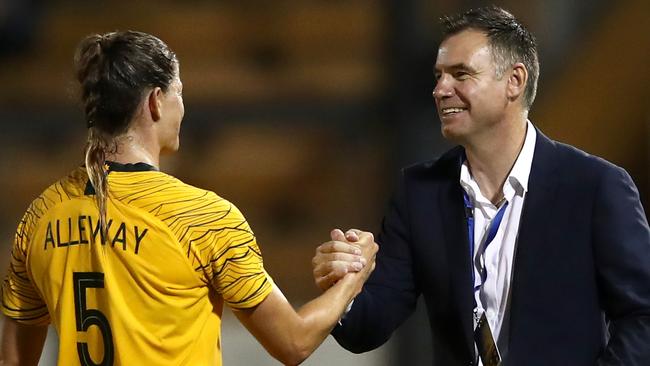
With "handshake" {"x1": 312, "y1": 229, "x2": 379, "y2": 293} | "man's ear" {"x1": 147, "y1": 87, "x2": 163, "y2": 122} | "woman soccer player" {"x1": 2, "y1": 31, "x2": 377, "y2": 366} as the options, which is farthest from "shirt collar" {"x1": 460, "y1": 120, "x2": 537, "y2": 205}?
"man's ear" {"x1": 147, "y1": 87, "x2": 163, "y2": 122}

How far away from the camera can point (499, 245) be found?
2.22 meters

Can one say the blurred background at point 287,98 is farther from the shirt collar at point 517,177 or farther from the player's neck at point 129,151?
the player's neck at point 129,151

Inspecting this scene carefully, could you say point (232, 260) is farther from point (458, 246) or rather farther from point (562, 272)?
point (562, 272)

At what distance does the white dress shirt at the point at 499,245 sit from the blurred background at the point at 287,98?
2.37 metres

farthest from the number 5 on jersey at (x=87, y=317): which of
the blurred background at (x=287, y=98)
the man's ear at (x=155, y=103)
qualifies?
the blurred background at (x=287, y=98)

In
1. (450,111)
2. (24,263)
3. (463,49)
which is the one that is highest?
(463,49)

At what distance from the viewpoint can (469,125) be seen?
89.7 inches

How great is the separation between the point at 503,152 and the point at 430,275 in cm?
29

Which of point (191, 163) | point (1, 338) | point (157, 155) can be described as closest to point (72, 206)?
point (157, 155)

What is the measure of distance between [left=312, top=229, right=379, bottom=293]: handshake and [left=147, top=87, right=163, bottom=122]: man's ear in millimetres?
492

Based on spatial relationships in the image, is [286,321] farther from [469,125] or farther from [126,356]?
[469,125]

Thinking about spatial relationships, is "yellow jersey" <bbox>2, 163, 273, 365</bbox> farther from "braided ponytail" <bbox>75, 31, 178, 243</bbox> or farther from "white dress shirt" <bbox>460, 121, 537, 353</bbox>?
"white dress shirt" <bbox>460, 121, 537, 353</bbox>

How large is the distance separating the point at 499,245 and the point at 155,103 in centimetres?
73

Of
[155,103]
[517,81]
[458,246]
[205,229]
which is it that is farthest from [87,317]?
[517,81]
